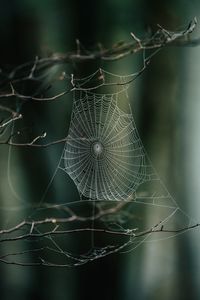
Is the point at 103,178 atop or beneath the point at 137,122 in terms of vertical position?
beneath

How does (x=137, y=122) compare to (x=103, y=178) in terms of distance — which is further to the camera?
(x=137, y=122)

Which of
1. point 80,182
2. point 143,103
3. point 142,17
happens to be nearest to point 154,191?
point 143,103

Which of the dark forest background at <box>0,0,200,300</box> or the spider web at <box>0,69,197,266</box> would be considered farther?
the dark forest background at <box>0,0,200,300</box>

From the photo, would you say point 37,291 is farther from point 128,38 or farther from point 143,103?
point 128,38

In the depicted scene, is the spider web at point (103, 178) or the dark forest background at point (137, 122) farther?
the dark forest background at point (137, 122)
